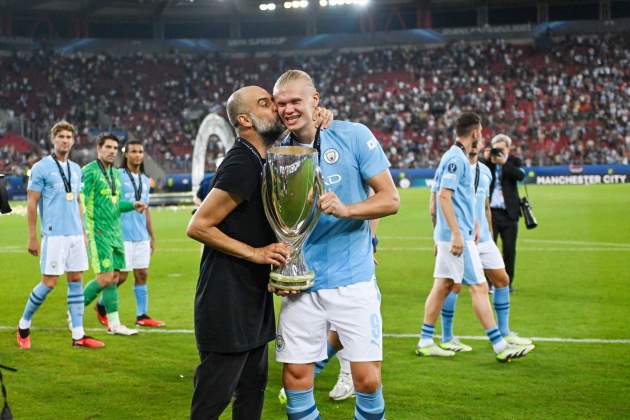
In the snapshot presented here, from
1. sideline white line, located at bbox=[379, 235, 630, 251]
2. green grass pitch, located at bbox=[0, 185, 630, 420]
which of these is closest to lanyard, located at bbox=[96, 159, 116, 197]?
green grass pitch, located at bbox=[0, 185, 630, 420]

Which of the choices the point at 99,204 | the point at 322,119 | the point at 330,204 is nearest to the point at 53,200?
the point at 99,204

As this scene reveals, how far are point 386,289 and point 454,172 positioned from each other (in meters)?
4.75

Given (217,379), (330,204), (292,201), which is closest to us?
(330,204)

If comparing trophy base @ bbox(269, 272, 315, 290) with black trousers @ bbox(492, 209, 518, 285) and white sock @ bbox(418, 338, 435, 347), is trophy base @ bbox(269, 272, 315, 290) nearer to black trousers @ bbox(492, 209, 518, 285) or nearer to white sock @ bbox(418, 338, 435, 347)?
white sock @ bbox(418, 338, 435, 347)

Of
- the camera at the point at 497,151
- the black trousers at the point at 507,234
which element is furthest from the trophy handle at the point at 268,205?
the black trousers at the point at 507,234

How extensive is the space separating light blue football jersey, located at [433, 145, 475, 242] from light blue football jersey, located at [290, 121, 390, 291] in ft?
9.58

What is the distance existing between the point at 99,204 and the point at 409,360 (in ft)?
12.1

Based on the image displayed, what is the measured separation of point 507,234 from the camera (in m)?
10.8

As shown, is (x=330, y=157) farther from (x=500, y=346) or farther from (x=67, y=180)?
(x=67, y=180)

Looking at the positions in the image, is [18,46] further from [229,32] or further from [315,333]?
[315,333]

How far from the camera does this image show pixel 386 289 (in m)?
11.6

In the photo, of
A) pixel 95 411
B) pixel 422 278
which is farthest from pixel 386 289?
pixel 95 411

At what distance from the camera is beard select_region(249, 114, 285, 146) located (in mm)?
4086

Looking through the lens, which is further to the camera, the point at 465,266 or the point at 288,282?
the point at 465,266
